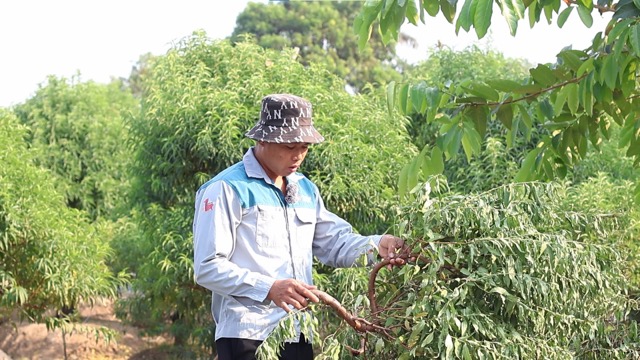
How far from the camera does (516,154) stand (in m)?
9.06

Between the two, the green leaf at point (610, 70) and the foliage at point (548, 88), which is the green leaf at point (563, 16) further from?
the green leaf at point (610, 70)

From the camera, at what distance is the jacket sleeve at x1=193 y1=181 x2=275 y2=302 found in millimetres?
3297

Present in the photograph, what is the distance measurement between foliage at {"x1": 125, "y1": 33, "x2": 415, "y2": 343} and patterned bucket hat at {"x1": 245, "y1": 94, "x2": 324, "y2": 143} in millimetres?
4257

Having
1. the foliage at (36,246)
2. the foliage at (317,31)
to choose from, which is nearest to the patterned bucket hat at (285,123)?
the foliage at (36,246)

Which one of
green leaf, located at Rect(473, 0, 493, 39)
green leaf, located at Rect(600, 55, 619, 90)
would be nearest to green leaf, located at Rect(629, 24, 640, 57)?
green leaf, located at Rect(600, 55, 619, 90)

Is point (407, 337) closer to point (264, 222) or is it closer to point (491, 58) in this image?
point (264, 222)

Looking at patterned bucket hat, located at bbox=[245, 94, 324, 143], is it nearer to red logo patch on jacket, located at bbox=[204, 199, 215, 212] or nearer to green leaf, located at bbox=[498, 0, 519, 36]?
red logo patch on jacket, located at bbox=[204, 199, 215, 212]

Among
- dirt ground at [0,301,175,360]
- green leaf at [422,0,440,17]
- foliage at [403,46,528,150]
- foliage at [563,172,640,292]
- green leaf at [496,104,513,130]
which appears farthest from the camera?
dirt ground at [0,301,175,360]

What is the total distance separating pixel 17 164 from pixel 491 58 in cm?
528

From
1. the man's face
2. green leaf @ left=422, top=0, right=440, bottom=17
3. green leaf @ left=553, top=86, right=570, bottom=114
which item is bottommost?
the man's face

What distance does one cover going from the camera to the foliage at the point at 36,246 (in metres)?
9.57

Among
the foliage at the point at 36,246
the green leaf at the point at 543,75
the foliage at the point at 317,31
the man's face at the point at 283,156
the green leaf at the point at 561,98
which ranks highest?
the foliage at the point at 317,31

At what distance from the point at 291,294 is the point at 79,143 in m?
13.5

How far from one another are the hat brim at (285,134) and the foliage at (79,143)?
40.4 ft
